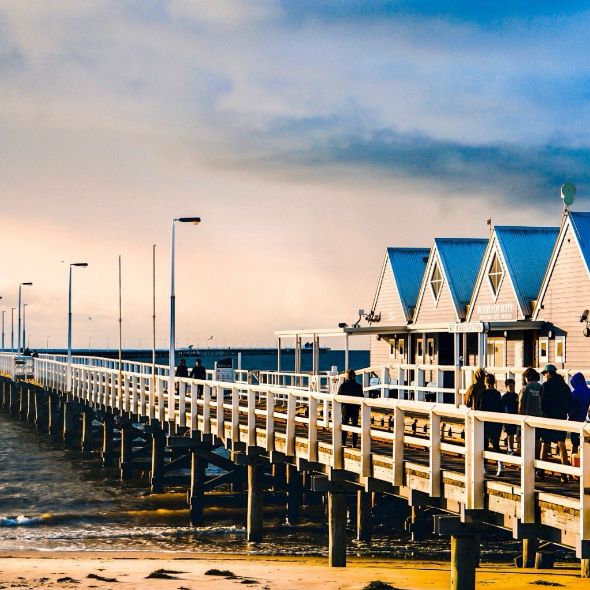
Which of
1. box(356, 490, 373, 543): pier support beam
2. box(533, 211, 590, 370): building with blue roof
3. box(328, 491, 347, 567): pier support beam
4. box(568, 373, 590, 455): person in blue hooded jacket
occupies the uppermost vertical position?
box(533, 211, 590, 370): building with blue roof

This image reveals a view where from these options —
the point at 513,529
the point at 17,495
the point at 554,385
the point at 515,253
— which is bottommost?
the point at 17,495

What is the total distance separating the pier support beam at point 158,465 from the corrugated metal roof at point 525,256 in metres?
13.9

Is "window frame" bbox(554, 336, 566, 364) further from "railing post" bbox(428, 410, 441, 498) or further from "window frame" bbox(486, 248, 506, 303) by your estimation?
"railing post" bbox(428, 410, 441, 498)

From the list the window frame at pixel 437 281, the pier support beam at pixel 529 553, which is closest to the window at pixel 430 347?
the window frame at pixel 437 281

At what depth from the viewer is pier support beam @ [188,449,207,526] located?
31.8 metres

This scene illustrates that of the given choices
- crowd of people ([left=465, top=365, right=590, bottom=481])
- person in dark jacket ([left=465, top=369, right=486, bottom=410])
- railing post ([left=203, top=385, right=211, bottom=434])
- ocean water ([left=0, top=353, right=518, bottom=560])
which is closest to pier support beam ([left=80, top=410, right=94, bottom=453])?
ocean water ([left=0, top=353, right=518, bottom=560])

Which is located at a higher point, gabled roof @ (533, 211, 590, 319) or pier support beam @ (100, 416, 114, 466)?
gabled roof @ (533, 211, 590, 319)

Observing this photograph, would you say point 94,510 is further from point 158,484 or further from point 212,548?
point 212,548

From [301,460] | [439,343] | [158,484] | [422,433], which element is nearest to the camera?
[301,460]

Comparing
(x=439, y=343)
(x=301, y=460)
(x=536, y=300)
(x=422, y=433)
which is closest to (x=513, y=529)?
(x=301, y=460)

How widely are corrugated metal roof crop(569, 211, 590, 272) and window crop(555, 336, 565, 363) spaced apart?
3119mm

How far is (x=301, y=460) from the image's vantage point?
21469 mm

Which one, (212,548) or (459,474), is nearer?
(459,474)

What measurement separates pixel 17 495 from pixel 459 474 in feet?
87.6
